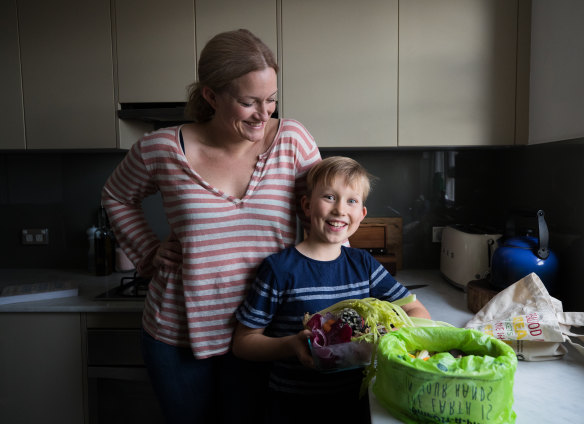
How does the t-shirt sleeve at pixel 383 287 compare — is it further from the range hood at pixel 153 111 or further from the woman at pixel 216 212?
the range hood at pixel 153 111

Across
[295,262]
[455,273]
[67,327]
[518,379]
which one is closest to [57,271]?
[67,327]

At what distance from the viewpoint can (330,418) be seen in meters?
1.13

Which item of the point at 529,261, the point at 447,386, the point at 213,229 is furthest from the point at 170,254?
the point at 529,261

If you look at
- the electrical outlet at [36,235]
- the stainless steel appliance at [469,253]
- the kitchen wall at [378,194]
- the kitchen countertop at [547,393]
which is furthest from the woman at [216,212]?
the electrical outlet at [36,235]

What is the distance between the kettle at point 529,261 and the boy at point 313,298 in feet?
1.73

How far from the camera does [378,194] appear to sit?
2316 millimetres

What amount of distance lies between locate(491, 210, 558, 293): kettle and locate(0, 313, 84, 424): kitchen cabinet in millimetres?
1508

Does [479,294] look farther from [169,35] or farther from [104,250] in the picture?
[104,250]

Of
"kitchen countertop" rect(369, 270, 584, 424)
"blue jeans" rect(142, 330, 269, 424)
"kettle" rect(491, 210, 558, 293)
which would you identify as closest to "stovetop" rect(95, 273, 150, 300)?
"blue jeans" rect(142, 330, 269, 424)

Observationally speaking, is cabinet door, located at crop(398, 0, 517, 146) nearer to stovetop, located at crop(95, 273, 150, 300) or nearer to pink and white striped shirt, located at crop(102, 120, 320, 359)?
pink and white striped shirt, located at crop(102, 120, 320, 359)

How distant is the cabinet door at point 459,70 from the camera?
1839mm

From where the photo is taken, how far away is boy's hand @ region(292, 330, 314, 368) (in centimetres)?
94

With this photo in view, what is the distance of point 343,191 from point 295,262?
20 cm

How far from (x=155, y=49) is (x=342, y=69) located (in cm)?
76
